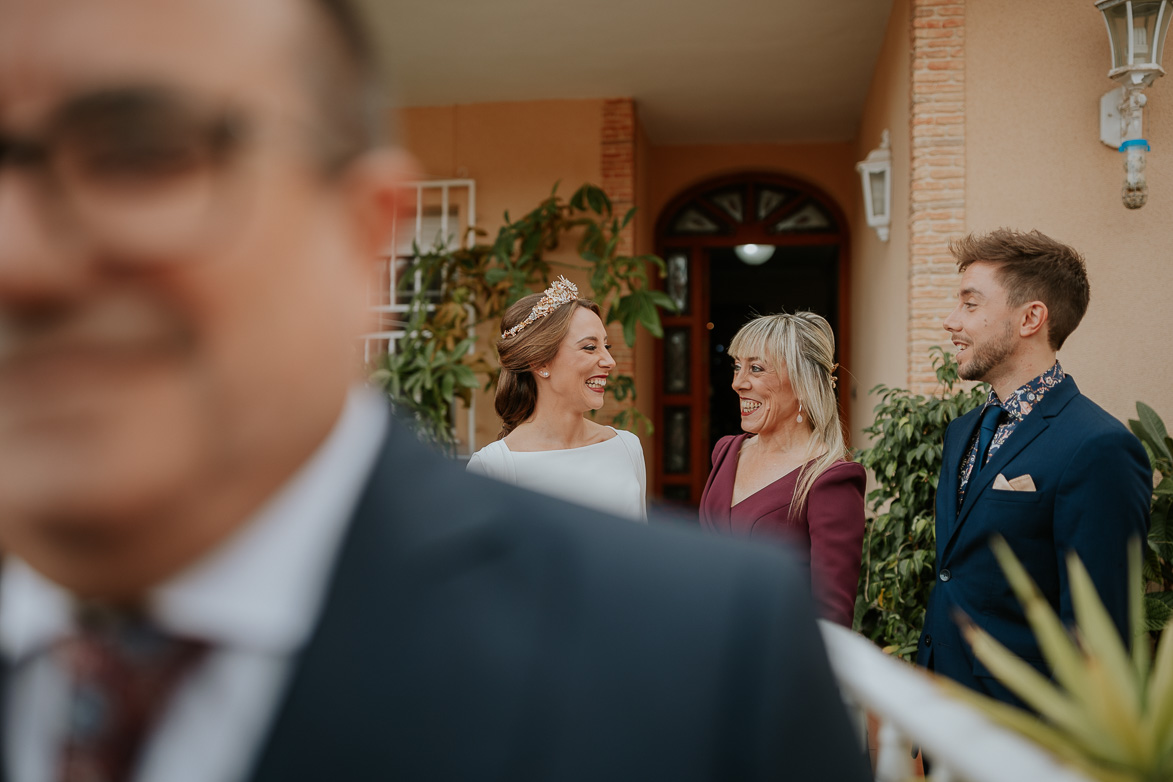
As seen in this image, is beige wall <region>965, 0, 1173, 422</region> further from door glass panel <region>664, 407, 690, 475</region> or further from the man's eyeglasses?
the man's eyeglasses

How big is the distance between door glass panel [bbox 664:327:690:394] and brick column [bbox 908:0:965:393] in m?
4.56

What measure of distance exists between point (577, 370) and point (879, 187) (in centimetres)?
403

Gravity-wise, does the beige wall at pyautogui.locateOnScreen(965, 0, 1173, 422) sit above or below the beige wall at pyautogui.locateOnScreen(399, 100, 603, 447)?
below

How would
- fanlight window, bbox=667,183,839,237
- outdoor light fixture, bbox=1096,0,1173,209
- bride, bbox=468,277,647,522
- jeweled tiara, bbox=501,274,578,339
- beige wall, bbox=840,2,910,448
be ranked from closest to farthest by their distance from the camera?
bride, bbox=468,277,647,522 → jeweled tiara, bbox=501,274,578,339 → outdoor light fixture, bbox=1096,0,1173,209 → beige wall, bbox=840,2,910,448 → fanlight window, bbox=667,183,839,237

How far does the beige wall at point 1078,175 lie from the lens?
16.4 feet

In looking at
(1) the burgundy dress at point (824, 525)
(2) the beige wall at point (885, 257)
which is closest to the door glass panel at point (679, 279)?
(2) the beige wall at point (885, 257)

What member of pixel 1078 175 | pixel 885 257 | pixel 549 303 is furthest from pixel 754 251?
pixel 549 303

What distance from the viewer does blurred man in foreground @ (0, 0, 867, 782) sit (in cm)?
51

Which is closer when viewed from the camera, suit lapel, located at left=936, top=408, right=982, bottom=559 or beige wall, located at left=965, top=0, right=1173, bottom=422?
suit lapel, located at left=936, top=408, right=982, bottom=559

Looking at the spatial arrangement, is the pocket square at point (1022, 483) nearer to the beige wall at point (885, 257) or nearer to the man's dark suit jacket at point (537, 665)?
the man's dark suit jacket at point (537, 665)

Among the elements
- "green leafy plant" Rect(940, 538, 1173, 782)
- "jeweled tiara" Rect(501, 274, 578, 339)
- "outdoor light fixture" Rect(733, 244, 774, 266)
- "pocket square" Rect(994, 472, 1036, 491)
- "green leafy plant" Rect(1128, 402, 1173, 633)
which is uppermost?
"outdoor light fixture" Rect(733, 244, 774, 266)

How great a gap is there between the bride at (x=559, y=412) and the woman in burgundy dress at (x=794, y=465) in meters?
0.37

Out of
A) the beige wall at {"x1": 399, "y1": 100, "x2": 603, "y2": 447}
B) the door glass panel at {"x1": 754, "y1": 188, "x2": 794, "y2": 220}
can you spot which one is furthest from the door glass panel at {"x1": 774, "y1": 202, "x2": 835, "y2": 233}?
the beige wall at {"x1": 399, "y1": 100, "x2": 603, "y2": 447}

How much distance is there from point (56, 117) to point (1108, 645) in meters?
1.10
